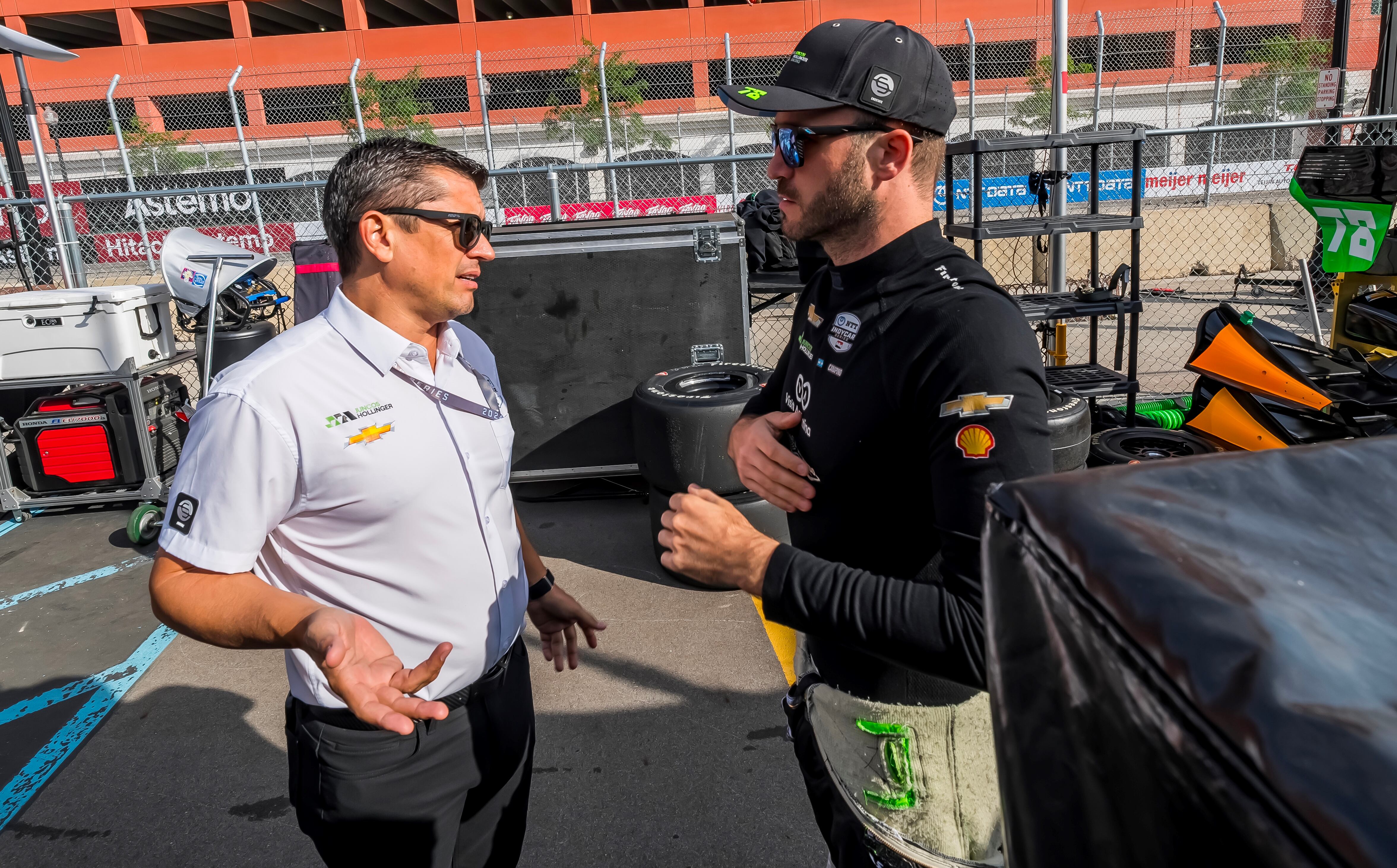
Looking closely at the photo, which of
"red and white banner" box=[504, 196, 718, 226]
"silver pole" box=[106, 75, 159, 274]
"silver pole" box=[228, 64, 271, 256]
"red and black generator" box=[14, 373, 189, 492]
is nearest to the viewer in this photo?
"red and black generator" box=[14, 373, 189, 492]

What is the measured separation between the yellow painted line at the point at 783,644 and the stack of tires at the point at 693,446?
47cm

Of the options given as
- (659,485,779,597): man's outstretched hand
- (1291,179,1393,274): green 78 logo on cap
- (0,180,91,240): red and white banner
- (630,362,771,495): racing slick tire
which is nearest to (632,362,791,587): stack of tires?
(630,362,771,495): racing slick tire

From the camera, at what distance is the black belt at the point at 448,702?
5.96 feet

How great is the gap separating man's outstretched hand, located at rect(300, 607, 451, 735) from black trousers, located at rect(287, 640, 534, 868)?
435 millimetres

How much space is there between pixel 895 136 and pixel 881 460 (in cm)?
62

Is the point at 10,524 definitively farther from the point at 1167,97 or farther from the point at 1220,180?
the point at 1167,97

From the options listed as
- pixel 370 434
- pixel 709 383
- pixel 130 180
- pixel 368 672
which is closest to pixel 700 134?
pixel 130 180

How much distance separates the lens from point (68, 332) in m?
5.70

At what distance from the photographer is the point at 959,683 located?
1.56 m

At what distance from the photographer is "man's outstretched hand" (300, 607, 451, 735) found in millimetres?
1371

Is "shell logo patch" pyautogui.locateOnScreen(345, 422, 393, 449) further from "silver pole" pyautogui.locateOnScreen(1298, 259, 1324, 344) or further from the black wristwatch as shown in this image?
"silver pole" pyautogui.locateOnScreen(1298, 259, 1324, 344)

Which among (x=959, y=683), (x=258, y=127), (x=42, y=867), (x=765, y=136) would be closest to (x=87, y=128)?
(x=258, y=127)

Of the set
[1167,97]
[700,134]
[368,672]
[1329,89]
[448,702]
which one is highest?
[700,134]

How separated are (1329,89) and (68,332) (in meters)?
11.8
